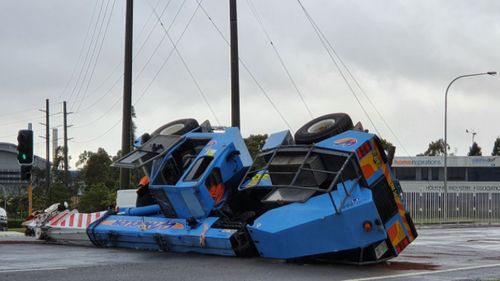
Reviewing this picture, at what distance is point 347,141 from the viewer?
1152 centimetres

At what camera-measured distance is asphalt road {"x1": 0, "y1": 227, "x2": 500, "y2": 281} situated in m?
9.20

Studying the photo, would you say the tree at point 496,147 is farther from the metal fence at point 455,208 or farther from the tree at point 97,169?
the metal fence at point 455,208

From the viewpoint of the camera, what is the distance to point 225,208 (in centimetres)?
1255

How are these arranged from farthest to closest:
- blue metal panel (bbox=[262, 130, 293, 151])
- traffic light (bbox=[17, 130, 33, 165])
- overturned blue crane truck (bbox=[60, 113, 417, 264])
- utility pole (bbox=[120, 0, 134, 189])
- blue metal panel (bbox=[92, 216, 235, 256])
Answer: utility pole (bbox=[120, 0, 134, 189]), traffic light (bbox=[17, 130, 33, 165]), blue metal panel (bbox=[262, 130, 293, 151]), blue metal panel (bbox=[92, 216, 235, 256]), overturned blue crane truck (bbox=[60, 113, 417, 264])

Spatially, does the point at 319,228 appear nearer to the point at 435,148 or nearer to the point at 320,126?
the point at 320,126

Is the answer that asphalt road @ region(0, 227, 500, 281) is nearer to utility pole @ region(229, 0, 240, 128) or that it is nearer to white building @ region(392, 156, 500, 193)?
utility pole @ region(229, 0, 240, 128)

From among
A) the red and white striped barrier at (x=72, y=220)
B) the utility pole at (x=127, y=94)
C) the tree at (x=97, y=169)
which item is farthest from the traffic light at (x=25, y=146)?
the tree at (x=97, y=169)

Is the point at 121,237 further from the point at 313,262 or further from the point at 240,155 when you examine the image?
the point at 313,262

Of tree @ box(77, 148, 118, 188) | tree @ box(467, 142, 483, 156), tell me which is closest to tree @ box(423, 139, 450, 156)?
tree @ box(467, 142, 483, 156)

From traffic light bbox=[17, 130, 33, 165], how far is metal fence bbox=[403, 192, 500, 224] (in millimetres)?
28608

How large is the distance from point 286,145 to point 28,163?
823 centimetres

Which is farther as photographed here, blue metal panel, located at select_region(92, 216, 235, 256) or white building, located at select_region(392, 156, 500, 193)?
→ white building, located at select_region(392, 156, 500, 193)

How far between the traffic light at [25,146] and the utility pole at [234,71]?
7773 mm

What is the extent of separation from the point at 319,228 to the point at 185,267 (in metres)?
2.10
